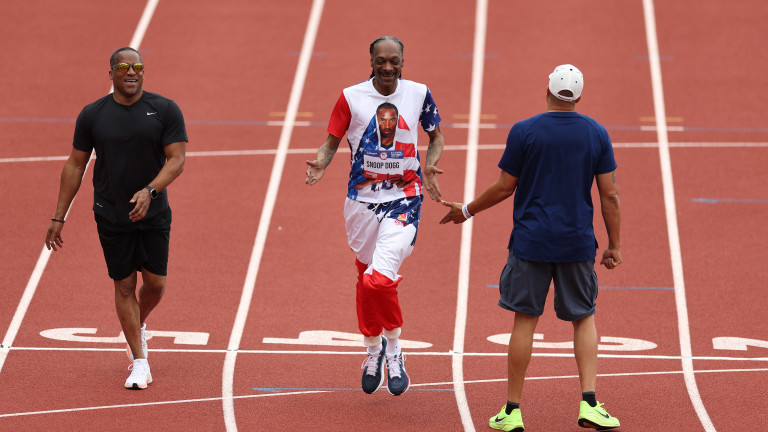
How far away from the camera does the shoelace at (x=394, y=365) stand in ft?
23.9

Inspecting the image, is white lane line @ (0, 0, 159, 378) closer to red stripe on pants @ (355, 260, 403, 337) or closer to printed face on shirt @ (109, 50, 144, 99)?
printed face on shirt @ (109, 50, 144, 99)

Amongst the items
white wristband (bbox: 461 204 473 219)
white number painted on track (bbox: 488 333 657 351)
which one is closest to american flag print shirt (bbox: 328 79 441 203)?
white wristband (bbox: 461 204 473 219)

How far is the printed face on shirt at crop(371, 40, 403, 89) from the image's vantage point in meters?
7.07

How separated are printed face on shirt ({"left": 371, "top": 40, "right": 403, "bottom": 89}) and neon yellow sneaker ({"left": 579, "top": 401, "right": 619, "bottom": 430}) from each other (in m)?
2.20

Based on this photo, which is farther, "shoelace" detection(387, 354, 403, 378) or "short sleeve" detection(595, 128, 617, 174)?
"shoelace" detection(387, 354, 403, 378)

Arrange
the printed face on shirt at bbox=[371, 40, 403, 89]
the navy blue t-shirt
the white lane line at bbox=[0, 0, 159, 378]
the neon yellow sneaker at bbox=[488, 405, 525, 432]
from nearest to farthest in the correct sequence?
1. the navy blue t-shirt
2. the neon yellow sneaker at bbox=[488, 405, 525, 432]
3. the printed face on shirt at bbox=[371, 40, 403, 89]
4. the white lane line at bbox=[0, 0, 159, 378]

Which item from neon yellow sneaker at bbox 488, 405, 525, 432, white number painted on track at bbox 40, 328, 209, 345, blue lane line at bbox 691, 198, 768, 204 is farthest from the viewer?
blue lane line at bbox 691, 198, 768, 204

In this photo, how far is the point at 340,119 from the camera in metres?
7.23

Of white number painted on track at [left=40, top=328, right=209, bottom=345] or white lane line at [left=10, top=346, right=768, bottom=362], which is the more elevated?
white number painted on track at [left=40, top=328, right=209, bottom=345]

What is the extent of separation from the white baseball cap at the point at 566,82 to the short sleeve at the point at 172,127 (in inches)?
91.9

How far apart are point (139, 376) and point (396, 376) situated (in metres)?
1.60

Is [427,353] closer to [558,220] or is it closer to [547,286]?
[547,286]

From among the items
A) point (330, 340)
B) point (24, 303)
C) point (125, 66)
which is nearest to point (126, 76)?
point (125, 66)

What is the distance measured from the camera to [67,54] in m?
15.5
